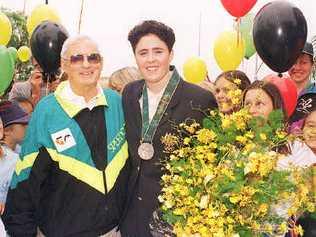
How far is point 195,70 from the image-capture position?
25.5 ft

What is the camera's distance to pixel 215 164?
2289 millimetres

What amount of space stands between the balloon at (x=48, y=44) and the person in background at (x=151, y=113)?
3.00 m

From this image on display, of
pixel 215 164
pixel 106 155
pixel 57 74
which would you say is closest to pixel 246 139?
pixel 215 164

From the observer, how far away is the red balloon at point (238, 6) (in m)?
5.41

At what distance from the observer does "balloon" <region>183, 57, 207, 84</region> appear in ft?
25.3

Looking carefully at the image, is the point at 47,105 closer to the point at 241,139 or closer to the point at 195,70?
the point at 241,139

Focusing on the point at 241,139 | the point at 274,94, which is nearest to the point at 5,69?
the point at 274,94

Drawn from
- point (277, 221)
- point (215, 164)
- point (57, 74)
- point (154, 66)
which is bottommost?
point (57, 74)

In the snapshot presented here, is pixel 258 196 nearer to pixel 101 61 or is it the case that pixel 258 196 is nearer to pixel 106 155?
pixel 106 155

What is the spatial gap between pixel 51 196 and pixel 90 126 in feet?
1.53

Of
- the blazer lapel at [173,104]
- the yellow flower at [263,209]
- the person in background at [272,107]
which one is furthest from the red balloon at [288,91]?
the yellow flower at [263,209]

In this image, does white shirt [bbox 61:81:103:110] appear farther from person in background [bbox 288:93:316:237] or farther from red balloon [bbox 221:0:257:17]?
red balloon [bbox 221:0:257:17]

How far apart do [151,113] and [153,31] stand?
1.57ft

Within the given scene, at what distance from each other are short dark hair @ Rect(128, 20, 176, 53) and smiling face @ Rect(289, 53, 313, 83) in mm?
2520
